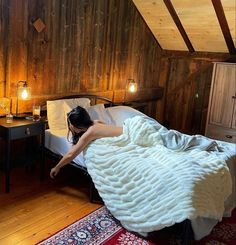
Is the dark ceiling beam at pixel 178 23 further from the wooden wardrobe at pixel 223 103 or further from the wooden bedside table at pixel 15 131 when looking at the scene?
the wooden bedside table at pixel 15 131

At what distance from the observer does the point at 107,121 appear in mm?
3889

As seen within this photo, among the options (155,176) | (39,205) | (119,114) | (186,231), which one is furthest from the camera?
(119,114)

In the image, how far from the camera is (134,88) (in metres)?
4.91

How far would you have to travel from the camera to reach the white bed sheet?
240 cm

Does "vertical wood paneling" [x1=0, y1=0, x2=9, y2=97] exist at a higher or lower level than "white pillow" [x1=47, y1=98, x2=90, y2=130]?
higher

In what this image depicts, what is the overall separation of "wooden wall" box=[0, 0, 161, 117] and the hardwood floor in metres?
0.89

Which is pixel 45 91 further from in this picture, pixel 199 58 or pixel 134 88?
pixel 199 58

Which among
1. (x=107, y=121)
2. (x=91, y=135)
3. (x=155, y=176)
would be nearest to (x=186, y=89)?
(x=107, y=121)

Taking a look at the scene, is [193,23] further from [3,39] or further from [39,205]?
[39,205]

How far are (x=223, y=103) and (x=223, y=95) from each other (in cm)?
12

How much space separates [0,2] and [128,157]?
203 centimetres

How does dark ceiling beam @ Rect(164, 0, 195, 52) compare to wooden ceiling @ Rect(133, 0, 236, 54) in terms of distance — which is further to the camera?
dark ceiling beam @ Rect(164, 0, 195, 52)

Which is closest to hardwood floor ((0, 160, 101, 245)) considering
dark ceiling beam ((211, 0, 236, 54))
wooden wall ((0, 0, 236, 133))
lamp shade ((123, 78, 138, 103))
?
wooden wall ((0, 0, 236, 133))

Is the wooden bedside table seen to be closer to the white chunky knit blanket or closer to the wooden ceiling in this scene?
the white chunky knit blanket
